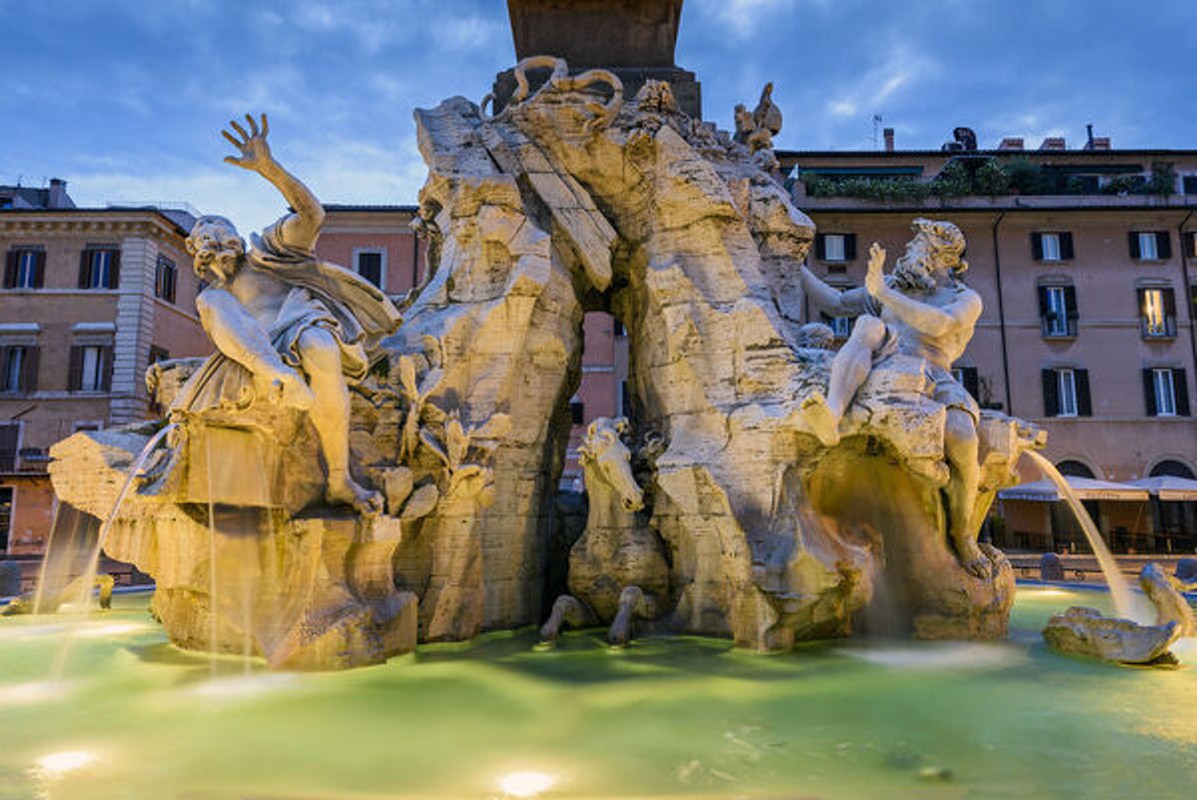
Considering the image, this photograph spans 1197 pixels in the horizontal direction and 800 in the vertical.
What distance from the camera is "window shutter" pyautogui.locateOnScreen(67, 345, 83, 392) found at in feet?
79.0

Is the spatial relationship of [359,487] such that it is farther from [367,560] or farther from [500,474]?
[500,474]

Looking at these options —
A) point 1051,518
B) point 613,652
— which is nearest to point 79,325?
point 613,652

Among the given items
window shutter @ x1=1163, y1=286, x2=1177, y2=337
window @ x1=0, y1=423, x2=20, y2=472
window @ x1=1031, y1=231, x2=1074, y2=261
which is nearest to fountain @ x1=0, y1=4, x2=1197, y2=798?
window @ x1=0, y1=423, x2=20, y2=472

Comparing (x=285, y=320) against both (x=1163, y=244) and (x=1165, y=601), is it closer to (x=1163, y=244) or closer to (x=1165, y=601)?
(x=1165, y=601)

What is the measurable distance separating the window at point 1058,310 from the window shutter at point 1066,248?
0.91 m

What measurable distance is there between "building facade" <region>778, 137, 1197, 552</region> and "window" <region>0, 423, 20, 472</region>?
75.2 feet

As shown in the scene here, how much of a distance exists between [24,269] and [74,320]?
86.0 inches

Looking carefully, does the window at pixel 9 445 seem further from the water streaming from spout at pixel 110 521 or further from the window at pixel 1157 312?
the window at pixel 1157 312

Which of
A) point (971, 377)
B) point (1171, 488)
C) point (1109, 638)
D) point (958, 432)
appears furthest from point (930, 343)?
point (971, 377)

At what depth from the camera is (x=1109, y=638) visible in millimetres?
6188

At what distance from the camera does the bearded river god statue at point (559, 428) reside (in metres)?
6.12

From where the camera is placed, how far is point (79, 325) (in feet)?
80.2

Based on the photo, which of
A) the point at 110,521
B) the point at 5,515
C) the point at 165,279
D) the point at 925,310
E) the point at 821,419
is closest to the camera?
the point at 110,521

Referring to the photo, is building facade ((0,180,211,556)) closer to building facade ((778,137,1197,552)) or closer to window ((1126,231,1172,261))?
building facade ((778,137,1197,552))
